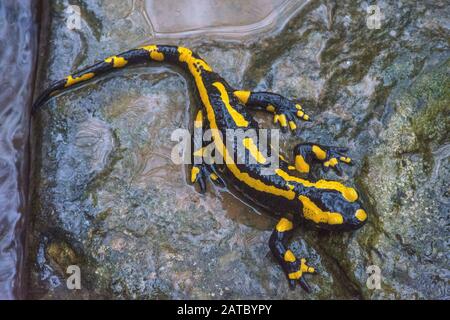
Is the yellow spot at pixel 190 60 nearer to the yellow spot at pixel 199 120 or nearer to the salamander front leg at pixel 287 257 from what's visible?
the yellow spot at pixel 199 120

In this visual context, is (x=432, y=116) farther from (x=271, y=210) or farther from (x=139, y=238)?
(x=139, y=238)

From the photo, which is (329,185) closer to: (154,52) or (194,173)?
(194,173)

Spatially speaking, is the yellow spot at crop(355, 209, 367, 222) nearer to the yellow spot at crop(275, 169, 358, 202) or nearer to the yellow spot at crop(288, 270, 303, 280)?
the yellow spot at crop(275, 169, 358, 202)

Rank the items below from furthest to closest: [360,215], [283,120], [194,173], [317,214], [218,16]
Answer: [218,16] < [283,120] < [194,173] < [317,214] < [360,215]

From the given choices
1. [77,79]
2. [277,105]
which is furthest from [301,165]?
[77,79]

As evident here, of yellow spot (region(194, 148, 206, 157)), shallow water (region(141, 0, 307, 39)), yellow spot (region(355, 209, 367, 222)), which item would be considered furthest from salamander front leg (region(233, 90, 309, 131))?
yellow spot (region(355, 209, 367, 222))

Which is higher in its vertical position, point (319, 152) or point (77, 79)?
point (77, 79)
